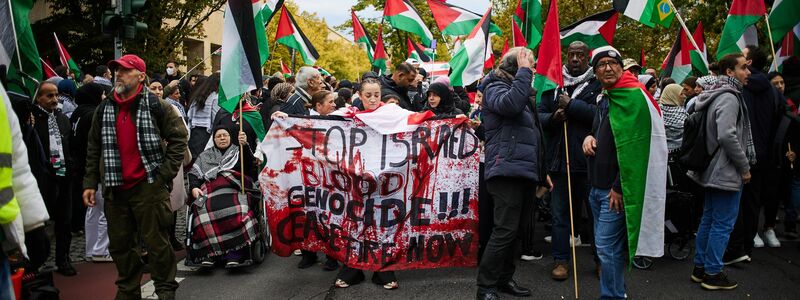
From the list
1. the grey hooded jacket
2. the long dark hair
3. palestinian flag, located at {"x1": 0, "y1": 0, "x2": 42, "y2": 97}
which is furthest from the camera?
the long dark hair

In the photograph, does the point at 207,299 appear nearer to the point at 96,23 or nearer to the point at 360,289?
the point at 360,289

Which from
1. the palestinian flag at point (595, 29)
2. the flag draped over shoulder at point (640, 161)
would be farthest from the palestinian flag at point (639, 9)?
the flag draped over shoulder at point (640, 161)

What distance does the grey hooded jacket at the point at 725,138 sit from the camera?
A: 17.1 ft

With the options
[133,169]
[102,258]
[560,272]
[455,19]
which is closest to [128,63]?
[133,169]

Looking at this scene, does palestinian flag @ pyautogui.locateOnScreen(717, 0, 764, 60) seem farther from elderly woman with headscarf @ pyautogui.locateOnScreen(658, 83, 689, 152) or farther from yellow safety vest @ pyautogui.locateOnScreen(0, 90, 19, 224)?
yellow safety vest @ pyautogui.locateOnScreen(0, 90, 19, 224)

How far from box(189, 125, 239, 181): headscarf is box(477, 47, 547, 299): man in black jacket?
261cm

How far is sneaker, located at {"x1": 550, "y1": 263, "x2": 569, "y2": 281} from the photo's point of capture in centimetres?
583

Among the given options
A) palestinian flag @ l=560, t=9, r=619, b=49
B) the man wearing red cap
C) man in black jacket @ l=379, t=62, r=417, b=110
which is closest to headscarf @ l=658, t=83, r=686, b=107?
palestinian flag @ l=560, t=9, r=619, b=49

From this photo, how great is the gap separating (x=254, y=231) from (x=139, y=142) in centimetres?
174

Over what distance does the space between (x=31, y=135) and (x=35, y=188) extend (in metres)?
2.49

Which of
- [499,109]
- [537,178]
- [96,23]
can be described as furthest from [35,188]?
[96,23]

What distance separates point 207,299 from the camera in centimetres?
544

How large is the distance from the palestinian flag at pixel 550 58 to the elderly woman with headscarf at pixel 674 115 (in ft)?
6.83

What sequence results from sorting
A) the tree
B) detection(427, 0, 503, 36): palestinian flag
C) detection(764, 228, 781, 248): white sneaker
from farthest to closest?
1. the tree
2. detection(427, 0, 503, 36): palestinian flag
3. detection(764, 228, 781, 248): white sneaker
